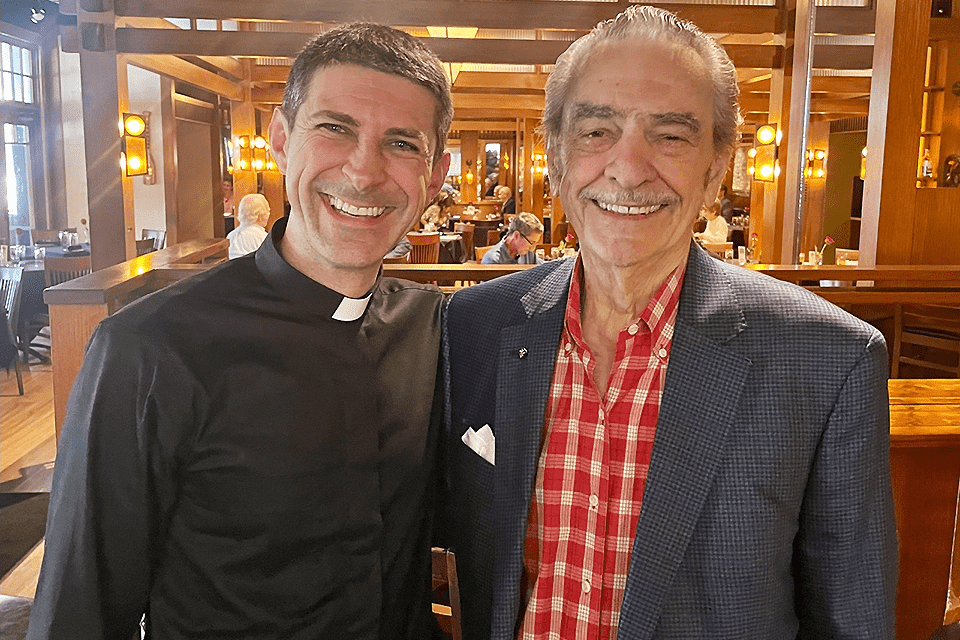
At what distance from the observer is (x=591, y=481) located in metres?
1.27

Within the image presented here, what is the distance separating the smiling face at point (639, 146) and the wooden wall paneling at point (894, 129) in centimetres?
499

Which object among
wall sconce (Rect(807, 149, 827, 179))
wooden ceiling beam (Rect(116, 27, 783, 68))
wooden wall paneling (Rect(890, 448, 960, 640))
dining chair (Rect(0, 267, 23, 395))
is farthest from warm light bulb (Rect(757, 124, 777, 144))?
dining chair (Rect(0, 267, 23, 395))

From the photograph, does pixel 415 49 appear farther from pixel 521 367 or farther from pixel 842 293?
pixel 842 293

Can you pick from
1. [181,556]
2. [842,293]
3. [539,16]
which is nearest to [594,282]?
[181,556]

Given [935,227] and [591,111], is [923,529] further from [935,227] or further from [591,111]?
[935,227]

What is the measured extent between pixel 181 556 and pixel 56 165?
12665 mm

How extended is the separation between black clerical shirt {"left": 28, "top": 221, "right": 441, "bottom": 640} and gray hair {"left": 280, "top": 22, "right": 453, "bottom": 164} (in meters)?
0.29

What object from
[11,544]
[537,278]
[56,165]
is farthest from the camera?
[56,165]

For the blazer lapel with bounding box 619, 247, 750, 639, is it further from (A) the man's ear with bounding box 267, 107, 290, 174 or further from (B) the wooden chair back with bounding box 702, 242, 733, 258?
(B) the wooden chair back with bounding box 702, 242, 733, 258

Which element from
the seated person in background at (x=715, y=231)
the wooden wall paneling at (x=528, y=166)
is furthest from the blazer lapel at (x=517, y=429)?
the wooden wall paneling at (x=528, y=166)

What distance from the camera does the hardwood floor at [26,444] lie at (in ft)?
12.4

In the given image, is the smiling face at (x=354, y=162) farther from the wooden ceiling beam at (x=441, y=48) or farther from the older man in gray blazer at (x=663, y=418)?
the wooden ceiling beam at (x=441, y=48)

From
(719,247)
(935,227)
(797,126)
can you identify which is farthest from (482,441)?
(719,247)

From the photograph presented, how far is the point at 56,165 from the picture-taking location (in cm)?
1233
